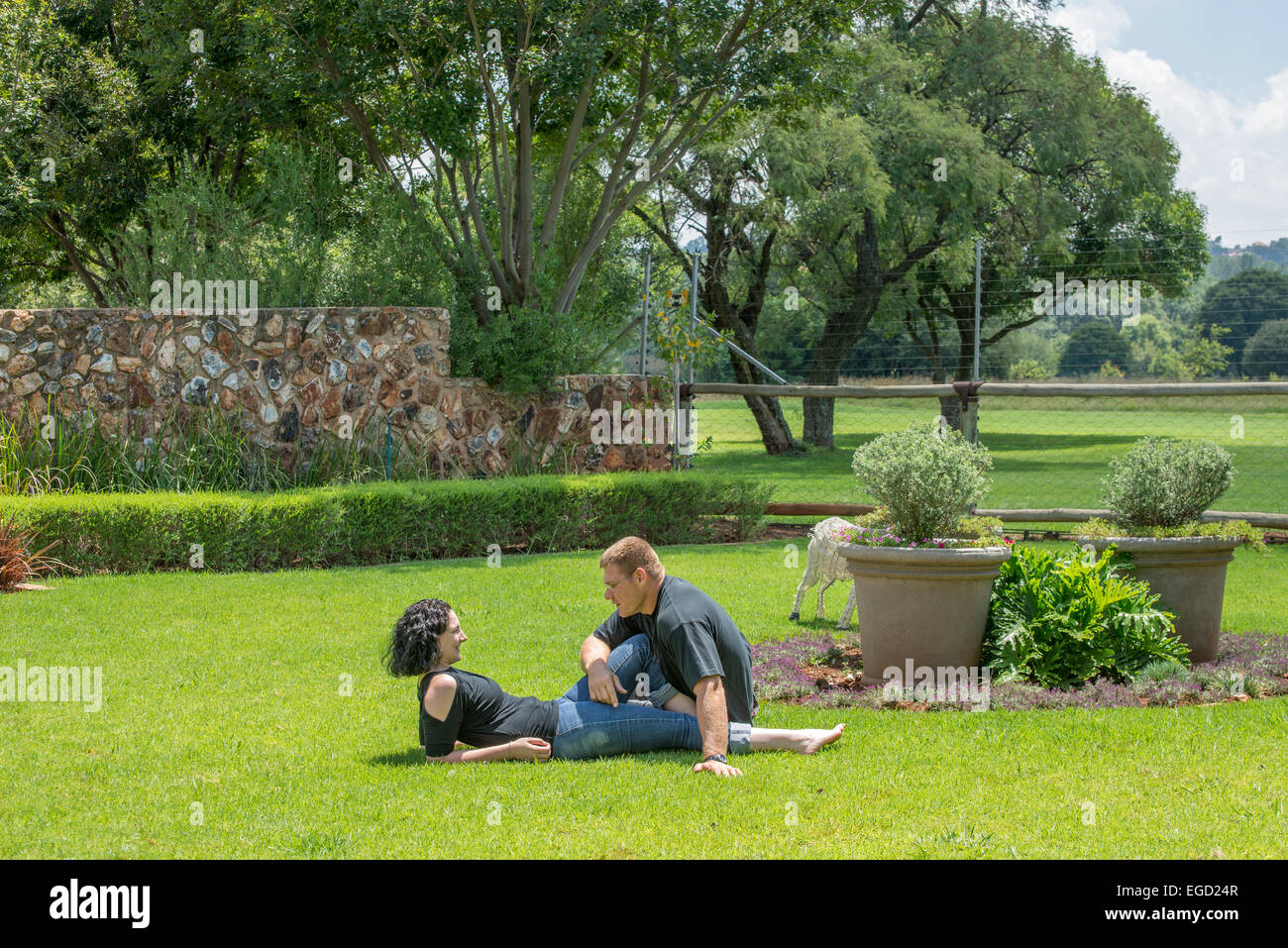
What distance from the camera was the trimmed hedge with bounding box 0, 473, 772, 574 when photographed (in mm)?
9375

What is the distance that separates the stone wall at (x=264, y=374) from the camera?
10922mm

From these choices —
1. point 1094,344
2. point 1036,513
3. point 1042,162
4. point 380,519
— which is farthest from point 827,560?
point 1094,344

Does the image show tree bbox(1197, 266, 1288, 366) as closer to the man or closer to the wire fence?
the wire fence

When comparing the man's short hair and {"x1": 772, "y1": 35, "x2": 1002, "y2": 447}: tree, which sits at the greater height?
{"x1": 772, "y1": 35, "x2": 1002, "y2": 447}: tree

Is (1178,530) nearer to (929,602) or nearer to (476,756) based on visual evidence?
(929,602)

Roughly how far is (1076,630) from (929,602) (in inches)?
31.7

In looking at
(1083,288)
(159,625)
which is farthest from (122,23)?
(1083,288)

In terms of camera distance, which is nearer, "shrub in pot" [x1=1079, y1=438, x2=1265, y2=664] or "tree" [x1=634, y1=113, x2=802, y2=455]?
"shrub in pot" [x1=1079, y1=438, x2=1265, y2=664]

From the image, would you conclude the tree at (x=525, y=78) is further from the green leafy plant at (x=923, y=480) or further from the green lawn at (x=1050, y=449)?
the green leafy plant at (x=923, y=480)

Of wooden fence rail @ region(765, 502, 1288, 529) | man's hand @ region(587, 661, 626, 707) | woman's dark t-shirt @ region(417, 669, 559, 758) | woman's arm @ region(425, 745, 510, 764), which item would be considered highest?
wooden fence rail @ region(765, 502, 1288, 529)

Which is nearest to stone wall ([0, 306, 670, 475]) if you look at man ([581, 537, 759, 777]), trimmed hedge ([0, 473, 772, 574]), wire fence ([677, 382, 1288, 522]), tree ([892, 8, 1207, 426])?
trimmed hedge ([0, 473, 772, 574])

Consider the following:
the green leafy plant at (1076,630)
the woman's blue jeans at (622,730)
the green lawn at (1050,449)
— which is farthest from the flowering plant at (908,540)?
the green lawn at (1050,449)

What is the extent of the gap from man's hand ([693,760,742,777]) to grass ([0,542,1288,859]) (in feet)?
0.23

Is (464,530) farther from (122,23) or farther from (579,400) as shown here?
(122,23)
